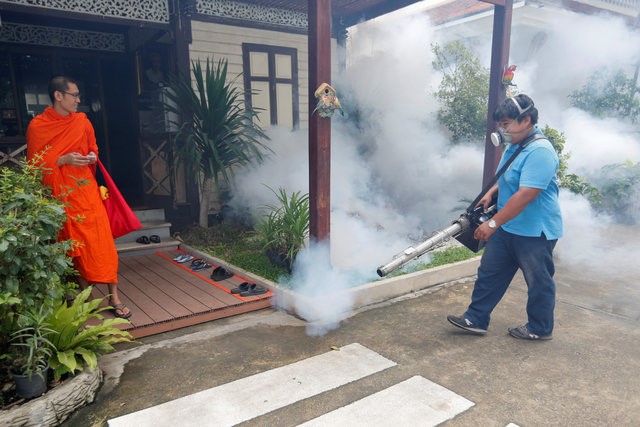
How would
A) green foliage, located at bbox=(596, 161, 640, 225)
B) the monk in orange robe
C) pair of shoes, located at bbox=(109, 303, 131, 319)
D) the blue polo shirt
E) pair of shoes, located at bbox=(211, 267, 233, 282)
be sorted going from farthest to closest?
green foliage, located at bbox=(596, 161, 640, 225) < pair of shoes, located at bbox=(211, 267, 233, 282) < pair of shoes, located at bbox=(109, 303, 131, 319) < the monk in orange robe < the blue polo shirt

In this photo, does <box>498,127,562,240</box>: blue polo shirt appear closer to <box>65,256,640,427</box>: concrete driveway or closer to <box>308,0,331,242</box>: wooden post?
<box>65,256,640,427</box>: concrete driveway

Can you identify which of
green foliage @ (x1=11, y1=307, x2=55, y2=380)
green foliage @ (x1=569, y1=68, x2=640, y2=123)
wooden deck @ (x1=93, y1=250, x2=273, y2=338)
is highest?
green foliage @ (x1=569, y1=68, x2=640, y2=123)

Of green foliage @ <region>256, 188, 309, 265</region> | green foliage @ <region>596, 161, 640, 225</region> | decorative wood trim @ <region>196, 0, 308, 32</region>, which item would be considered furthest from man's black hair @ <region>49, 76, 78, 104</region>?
green foliage @ <region>596, 161, 640, 225</region>

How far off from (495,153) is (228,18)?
452 cm

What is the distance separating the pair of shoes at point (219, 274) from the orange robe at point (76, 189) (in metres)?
1.29

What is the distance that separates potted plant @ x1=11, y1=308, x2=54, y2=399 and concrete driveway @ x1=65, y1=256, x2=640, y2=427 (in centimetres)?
32

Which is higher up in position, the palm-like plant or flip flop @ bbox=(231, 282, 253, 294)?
the palm-like plant

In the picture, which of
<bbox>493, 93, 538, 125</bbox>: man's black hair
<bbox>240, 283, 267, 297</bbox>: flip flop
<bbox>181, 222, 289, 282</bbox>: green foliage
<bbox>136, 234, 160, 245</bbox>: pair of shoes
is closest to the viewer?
<bbox>493, 93, 538, 125</bbox>: man's black hair

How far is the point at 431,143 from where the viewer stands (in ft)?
27.8

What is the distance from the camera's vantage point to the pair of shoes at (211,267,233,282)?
485 cm

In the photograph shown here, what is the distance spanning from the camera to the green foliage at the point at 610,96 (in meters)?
10.2

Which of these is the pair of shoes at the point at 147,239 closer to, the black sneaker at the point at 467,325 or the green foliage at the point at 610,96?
the black sneaker at the point at 467,325

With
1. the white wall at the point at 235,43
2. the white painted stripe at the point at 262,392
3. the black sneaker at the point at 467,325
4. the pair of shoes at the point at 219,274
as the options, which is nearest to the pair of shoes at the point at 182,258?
the pair of shoes at the point at 219,274

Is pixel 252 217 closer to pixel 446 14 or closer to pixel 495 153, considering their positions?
pixel 495 153
